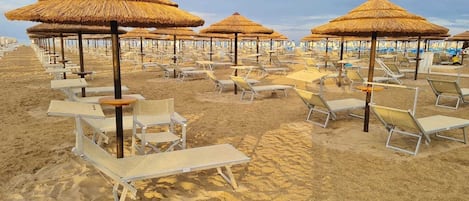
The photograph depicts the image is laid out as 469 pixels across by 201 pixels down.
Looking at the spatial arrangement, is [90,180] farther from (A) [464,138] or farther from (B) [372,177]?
(A) [464,138]

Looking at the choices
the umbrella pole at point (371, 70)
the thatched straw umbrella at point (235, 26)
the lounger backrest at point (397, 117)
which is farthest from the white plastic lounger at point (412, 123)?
the thatched straw umbrella at point (235, 26)

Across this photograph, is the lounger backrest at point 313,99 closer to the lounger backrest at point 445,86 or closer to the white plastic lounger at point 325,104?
the white plastic lounger at point 325,104

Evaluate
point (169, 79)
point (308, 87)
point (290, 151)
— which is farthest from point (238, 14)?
point (290, 151)

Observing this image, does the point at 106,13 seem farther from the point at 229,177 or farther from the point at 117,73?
the point at 229,177

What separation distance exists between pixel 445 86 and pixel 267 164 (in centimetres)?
559

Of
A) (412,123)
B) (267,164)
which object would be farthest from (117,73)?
(412,123)

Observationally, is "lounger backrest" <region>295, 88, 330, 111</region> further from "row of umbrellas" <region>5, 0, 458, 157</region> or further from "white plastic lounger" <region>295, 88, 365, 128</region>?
"row of umbrellas" <region>5, 0, 458, 157</region>

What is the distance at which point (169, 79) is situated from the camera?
1234 centimetres

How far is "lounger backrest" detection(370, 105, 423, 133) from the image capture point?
4.39 m

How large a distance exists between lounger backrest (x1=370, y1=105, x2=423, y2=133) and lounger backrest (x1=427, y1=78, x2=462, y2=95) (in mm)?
3564

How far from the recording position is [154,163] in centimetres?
324

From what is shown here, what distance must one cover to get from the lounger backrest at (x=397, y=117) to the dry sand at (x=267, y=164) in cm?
35

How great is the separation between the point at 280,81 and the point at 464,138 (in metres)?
7.55

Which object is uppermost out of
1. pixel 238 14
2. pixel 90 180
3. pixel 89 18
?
pixel 238 14
